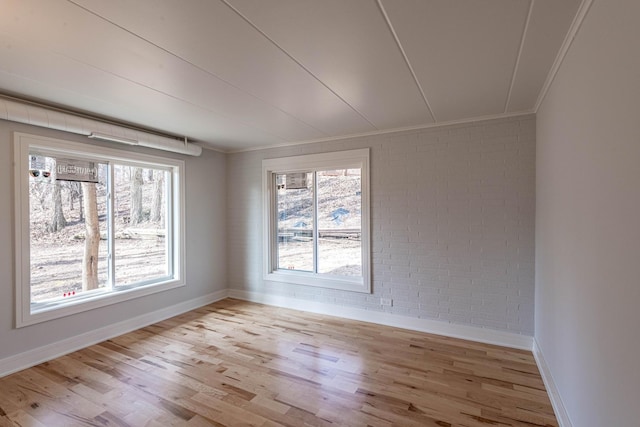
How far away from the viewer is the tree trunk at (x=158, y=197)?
163 inches

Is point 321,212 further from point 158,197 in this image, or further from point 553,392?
point 553,392

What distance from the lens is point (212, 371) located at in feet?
9.07

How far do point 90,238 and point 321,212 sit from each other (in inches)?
112

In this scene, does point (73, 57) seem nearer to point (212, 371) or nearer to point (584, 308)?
point (212, 371)

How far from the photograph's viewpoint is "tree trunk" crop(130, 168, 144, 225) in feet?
12.7

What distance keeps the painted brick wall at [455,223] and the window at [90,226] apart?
7.89 feet

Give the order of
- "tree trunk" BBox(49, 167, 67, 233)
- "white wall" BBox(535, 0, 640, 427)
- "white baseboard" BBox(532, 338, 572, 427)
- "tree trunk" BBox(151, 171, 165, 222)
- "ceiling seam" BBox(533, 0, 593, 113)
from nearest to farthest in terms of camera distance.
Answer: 1. "white wall" BBox(535, 0, 640, 427)
2. "ceiling seam" BBox(533, 0, 593, 113)
3. "white baseboard" BBox(532, 338, 572, 427)
4. "tree trunk" BBox(49, 167, 67, 233)
5. "tree trunk" BBox(151, 171, 165, 222)

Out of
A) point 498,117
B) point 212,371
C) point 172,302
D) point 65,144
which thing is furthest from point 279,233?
point 498,117

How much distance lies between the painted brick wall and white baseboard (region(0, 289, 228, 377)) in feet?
7.20

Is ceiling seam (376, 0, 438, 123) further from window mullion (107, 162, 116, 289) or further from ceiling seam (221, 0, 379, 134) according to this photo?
window mullion (107, 162, 116, 289)

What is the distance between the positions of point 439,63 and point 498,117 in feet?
5.08

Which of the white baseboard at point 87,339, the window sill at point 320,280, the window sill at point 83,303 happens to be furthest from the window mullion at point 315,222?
the window sill at point 83,303

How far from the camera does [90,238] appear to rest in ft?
11.3

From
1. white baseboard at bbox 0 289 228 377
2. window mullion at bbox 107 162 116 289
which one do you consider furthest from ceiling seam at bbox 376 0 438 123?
white baseboard at bbox 0 289 228 377
